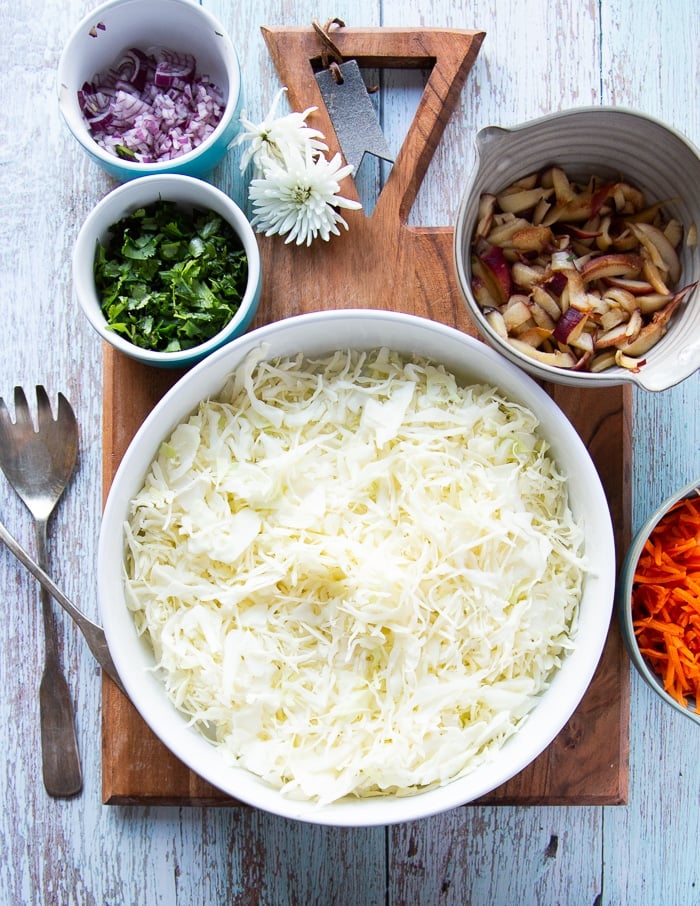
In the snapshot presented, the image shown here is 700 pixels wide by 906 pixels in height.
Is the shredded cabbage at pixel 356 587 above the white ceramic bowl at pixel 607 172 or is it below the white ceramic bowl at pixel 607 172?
below

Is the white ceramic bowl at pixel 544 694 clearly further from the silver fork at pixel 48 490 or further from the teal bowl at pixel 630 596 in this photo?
the silver fork at pixel 48 490

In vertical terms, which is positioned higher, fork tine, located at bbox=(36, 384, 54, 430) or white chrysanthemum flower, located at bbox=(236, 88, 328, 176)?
white chrysanthemum flower, located at bbox=(236, 88, 328, 176)

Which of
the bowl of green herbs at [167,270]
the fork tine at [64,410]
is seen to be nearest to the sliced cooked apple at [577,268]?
the bowl of green herbs at [167,270]

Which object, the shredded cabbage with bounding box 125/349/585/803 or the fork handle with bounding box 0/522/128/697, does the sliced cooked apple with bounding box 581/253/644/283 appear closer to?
the shredded cabbage with bounding box 125/349/585/803

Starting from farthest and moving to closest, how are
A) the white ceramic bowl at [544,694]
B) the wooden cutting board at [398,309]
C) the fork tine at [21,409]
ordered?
1. the fork tine at [21,409]
2. the wooden cutting board at [398,309]
3. the white ceramic bowl at [544,694]

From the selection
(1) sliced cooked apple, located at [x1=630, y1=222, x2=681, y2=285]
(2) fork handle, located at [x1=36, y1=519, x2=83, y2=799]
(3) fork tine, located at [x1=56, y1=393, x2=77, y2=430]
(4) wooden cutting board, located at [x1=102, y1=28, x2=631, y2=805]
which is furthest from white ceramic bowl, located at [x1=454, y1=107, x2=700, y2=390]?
(2) fork handle, located at [x1=36, y1=519, x2=83, y2=799]

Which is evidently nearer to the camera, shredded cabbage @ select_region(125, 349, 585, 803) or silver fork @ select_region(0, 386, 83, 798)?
shredded cabbage @ select_region(125, 349, 585, 803)

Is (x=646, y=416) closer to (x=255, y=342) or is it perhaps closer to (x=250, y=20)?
(x=255, y=342)

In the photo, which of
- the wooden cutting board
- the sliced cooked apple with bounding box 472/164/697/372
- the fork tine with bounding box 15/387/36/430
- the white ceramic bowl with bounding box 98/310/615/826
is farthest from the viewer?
the fork tine with bounding box 15/387/36/430
